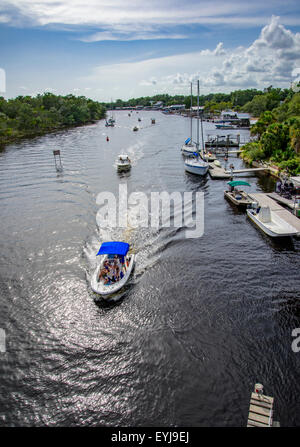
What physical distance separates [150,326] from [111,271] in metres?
6.17

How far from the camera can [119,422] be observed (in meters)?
15.2

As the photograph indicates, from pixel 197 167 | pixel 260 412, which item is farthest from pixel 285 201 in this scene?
pixel 260 412

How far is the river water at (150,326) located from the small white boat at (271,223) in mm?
1045

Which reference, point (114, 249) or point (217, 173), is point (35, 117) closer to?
point (217, 173)

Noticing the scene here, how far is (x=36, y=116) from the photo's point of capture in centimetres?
14862

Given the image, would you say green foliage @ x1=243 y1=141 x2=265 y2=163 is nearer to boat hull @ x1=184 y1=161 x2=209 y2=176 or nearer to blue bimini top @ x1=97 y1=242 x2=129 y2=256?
boat hull @ x1=184 y1=161 x2=209 y2=176

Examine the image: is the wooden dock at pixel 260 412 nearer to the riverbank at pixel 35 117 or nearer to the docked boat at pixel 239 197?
the docked boat at pixel 239 197

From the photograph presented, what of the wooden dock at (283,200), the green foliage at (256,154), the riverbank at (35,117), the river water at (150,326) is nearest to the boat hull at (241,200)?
the river water at (150,326)

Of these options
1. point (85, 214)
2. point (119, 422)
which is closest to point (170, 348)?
point (119, 422)

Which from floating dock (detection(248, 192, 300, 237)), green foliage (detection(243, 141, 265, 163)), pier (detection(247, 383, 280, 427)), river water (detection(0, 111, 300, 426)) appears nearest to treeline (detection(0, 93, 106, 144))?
green foliage (detection(243, 141, 265, 163))

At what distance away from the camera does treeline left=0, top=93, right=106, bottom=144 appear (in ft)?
401

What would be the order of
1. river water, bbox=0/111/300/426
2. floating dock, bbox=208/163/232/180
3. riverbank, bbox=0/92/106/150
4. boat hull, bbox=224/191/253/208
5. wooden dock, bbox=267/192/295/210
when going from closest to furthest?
river water, bbox=0/111/300/426, wooden dock, bbox=267/192/295/210, boat hull, bbox=224/191/253/208, floating dock, bbox=208/163/232/180, riverbank, bbox=0/92/106/150

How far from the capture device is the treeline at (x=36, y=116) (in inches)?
4816

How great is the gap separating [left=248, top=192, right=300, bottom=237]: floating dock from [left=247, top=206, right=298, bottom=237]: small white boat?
89 centimetres
